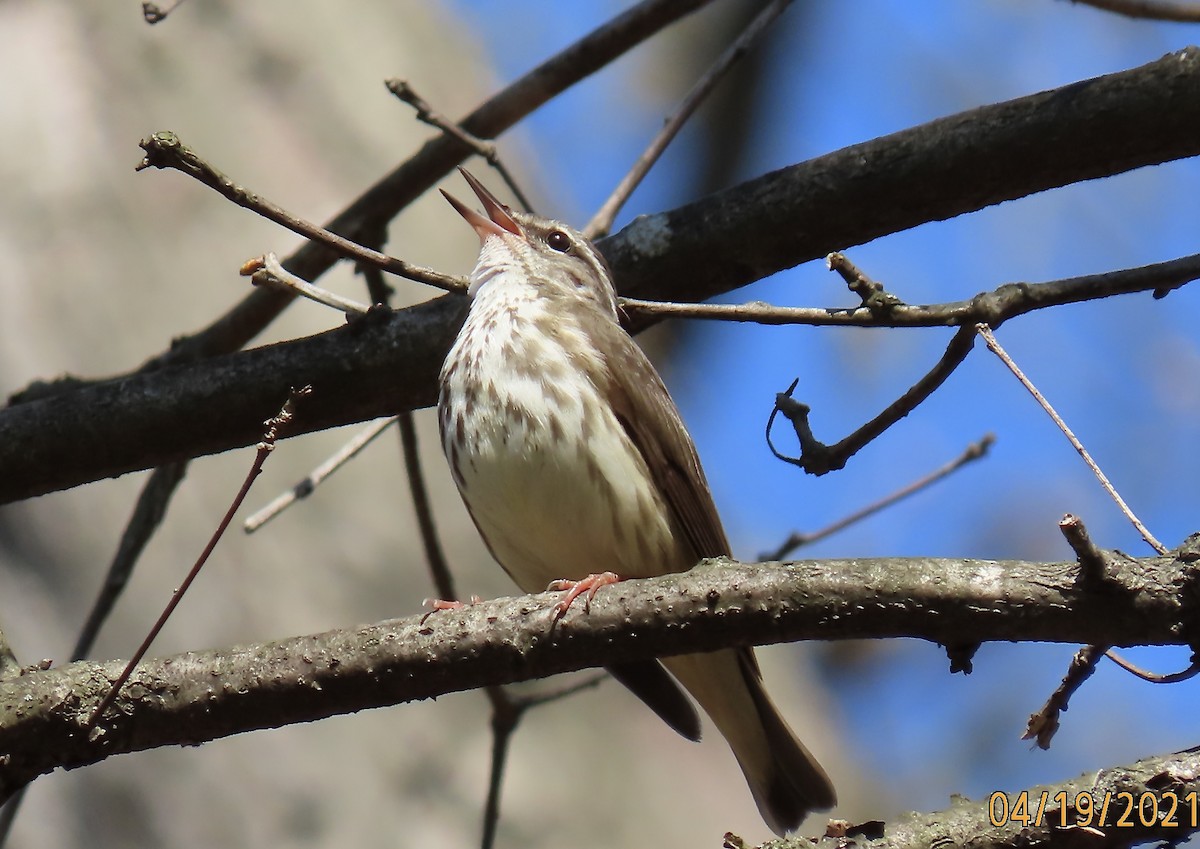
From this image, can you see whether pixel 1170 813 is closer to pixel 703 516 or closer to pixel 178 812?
pixel 703 516

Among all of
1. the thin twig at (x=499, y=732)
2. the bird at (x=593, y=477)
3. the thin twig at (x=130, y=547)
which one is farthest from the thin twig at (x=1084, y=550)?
the thin twig at (x=130, y=547)

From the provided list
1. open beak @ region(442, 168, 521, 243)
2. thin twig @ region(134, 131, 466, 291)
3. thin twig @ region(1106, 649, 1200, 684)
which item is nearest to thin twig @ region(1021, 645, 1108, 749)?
thin twig @ region(1106, 649, 1200, 684)

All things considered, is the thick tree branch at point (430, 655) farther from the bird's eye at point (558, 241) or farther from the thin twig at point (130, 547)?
the bird's eye at point (558, 241)

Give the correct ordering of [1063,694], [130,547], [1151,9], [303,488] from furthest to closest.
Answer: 1. [303,488]
2. [130,547]
3. [1151,9]
4. [1063,694]

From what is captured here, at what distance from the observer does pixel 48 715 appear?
2799 millimetres

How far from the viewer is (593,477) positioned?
4027 millimetres

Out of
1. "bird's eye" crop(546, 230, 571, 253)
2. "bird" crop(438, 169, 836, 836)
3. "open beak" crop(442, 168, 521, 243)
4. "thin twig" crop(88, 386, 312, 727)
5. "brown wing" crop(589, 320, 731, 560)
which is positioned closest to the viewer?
"thin twig" crop(88, 386, 312, 727)

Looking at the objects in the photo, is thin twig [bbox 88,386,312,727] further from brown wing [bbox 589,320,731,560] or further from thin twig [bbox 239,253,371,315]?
brown wing [bbox 589,320,731,560]

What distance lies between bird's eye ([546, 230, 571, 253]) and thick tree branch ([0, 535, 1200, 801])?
8.68 ft

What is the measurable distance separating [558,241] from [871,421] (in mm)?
2368

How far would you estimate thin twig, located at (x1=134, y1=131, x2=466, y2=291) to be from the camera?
2949 mm

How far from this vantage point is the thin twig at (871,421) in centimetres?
315

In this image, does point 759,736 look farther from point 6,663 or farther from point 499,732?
point 6,663
